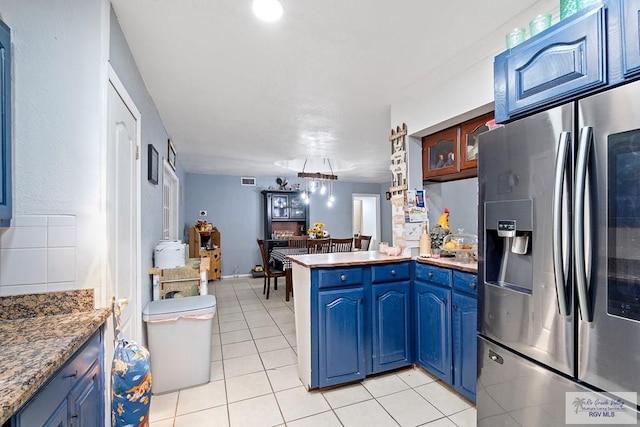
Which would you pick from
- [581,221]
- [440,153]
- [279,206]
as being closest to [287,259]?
[279,206]

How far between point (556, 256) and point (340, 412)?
1.62 metres

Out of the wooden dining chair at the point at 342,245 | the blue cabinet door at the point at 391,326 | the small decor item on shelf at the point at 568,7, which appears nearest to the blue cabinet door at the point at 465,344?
the blue cabinet door at the point at 391,326

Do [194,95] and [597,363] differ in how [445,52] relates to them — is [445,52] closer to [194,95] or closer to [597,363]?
[597,363]

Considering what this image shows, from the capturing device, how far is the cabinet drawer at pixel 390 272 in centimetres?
221

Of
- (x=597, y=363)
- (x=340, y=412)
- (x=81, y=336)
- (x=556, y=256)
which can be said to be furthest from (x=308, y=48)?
(x=340, y=412)

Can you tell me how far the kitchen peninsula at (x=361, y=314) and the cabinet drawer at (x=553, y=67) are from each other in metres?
1.09

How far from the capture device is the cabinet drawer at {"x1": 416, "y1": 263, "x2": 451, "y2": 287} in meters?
2.01

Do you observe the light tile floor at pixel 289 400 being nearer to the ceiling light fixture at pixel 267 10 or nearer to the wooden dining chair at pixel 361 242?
the ceiling light fixture at pixel 267 10

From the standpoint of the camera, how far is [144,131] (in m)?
2.28

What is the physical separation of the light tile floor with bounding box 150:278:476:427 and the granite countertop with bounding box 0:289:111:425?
1.04 m

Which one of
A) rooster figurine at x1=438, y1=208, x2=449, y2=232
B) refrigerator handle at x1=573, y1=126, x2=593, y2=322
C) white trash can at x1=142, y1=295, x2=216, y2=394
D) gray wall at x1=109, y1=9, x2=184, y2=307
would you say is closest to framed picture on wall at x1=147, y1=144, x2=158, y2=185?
gray wall at x1=109, y1=9, x2=184, y2=307

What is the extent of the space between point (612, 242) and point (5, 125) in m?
2.21

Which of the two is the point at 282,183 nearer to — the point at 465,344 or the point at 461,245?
the point at 461,245

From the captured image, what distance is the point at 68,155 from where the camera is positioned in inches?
50.4
